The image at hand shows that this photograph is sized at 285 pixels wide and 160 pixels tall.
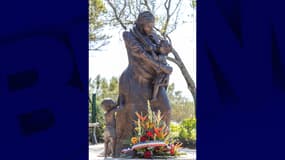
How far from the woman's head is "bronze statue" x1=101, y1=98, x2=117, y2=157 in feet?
4.01

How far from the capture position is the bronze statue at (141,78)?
25.3ft

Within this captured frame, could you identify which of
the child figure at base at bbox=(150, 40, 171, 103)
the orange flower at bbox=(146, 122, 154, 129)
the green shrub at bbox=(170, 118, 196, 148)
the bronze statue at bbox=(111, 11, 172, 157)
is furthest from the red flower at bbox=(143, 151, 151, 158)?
the green shrub at bbox=(170, 118, 196, 148)

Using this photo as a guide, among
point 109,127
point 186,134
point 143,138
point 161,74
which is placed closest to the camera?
point 143,138

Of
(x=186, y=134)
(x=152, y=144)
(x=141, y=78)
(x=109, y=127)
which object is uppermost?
(x=141, y=78)

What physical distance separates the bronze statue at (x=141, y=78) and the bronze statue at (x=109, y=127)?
11cm

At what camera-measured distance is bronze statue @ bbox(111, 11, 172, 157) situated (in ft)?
25.3

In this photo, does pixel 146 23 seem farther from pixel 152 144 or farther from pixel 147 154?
pixel 147 154

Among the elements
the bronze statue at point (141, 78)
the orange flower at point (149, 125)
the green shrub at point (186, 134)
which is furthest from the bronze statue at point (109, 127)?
the green shrub at point (186, 134)

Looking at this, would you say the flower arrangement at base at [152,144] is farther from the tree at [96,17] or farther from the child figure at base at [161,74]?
the tree at [96,17]

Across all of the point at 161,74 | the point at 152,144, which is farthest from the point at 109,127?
the point at 152,144

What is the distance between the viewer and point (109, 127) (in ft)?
25.1

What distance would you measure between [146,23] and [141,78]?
87cm

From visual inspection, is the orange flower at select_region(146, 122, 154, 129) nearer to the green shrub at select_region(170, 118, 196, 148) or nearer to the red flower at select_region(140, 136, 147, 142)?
the red flower at select_region(140, 136, 147, 142)
